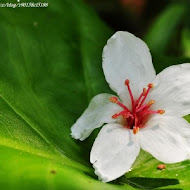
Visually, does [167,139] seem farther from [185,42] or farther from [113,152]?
[185,42]

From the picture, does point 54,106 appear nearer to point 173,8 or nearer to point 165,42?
point 165,42

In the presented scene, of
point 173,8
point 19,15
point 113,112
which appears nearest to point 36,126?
point 113,112

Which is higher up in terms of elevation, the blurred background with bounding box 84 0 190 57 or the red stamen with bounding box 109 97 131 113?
the red stamen with bounding box 109 97 131 113

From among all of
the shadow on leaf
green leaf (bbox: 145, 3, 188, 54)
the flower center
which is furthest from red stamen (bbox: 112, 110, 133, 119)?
green leaf (bbox: 145, 3, 188, 54)

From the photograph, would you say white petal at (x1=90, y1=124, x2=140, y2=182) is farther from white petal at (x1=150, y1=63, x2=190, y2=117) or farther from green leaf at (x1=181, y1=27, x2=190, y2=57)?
green leaf at (x1=181, y1=27, x2=190, y2=57)

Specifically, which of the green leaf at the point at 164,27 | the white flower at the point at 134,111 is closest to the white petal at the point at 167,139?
the white flower at the point at 134,111

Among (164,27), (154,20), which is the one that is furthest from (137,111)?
(154,20)
